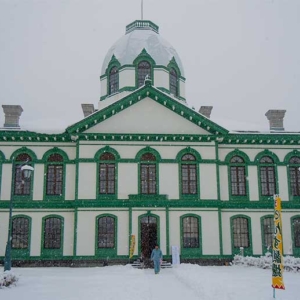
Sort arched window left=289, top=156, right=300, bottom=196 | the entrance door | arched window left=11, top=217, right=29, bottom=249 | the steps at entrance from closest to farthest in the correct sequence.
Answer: the steps at entrance < the entrance door < arched window left=11, top=217, right=29, bottom=249 < arched window left=289, top=156, right=300, bottom=196

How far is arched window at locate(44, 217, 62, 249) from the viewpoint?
2743cm

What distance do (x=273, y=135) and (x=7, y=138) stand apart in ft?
60.5

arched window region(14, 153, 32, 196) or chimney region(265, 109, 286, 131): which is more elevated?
chimney region(265, 109, 286, 131)

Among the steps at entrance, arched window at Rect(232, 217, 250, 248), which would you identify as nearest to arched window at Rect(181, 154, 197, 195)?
arched window at Rect(232, 217, 250, 248)

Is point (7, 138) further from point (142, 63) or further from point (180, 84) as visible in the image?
point (180, 84)

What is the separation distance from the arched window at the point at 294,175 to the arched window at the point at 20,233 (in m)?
18.5

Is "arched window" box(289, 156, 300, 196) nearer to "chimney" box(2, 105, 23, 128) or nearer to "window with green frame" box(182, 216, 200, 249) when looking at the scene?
"window with green frame" box(182, 216, 200, 249)

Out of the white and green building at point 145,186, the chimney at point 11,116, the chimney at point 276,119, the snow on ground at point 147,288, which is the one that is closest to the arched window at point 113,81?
the white and green building at point 145,186

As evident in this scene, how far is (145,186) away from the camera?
27.8 m

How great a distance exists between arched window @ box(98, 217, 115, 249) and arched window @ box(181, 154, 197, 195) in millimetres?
5234

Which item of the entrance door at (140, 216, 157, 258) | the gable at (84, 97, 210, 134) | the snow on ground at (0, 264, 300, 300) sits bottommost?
the snow on ground at (0, 264, 300, 300)

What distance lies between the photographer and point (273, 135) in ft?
97.5

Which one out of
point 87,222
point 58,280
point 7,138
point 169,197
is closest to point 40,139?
point 7,138

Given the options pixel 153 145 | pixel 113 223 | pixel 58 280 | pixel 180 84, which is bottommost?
pixel 58 280
